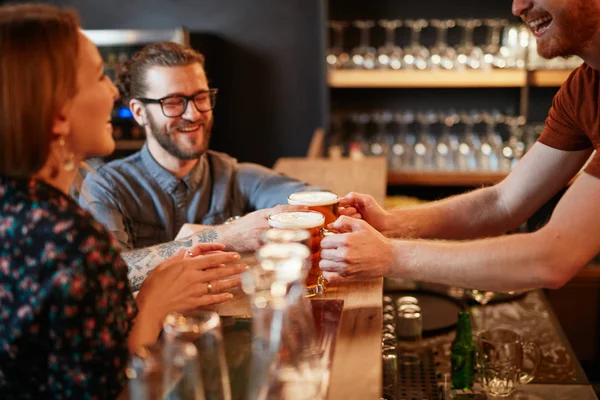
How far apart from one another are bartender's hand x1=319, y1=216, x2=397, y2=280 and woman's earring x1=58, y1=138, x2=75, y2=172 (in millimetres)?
593

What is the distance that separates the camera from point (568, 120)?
6.79 feet

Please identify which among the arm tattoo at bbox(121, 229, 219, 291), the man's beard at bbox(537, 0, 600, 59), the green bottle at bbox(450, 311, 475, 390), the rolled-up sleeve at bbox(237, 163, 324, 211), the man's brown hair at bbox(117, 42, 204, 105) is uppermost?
the man's beard at bbox(537, 0, 600, 59)

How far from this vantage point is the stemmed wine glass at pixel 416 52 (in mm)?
4324

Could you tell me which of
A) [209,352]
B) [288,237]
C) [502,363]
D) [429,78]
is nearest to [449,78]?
[429,78]

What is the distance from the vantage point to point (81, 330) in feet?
3.72

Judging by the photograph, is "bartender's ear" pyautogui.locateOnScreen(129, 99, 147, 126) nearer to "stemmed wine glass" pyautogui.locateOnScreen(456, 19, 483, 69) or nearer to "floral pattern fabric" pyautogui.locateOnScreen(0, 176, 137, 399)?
"floral pattern fabric" pyautogui.locateOnScreen(0, 176, 137, 399)

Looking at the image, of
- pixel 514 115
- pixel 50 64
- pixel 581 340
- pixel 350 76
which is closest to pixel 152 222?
pixel 50 64

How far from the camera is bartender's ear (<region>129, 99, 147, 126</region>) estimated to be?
2.53 metres

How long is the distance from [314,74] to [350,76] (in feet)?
2.49

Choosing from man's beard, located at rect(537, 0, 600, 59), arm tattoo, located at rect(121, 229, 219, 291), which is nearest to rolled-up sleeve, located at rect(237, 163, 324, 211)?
arm tattoo, located at rect(121, 229, 219, 291)

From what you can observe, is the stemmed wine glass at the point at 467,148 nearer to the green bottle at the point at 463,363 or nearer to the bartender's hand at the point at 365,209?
the bartender's hand at the point at 365,209

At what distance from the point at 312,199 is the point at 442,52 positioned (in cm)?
281

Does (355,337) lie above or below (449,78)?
above

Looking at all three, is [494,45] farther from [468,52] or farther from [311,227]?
[311,227]
